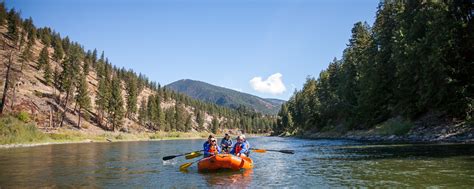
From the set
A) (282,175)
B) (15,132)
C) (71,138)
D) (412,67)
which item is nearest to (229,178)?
(282,175)

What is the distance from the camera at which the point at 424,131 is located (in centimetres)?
4169

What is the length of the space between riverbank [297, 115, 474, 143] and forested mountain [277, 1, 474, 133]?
45.8 inches

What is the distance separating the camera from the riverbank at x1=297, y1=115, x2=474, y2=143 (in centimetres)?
3528

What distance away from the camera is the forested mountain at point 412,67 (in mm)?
37906

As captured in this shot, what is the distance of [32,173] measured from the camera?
68.5ft

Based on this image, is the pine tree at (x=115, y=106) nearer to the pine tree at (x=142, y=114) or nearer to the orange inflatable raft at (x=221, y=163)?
the pine tree at (x=142, y=114)

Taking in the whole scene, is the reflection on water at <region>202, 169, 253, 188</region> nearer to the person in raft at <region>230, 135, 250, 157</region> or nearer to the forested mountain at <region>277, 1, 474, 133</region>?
the person in raft at <region>230, 135, 250, 157</region>

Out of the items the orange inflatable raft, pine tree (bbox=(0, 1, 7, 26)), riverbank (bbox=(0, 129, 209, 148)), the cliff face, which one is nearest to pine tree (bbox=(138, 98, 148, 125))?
the cliff face

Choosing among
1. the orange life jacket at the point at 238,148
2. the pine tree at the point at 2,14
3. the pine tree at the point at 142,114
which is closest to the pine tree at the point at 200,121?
the pine tree at the point at 142,114

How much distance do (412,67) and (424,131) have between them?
27.5ft

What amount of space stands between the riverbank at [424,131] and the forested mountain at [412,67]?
1.16 m

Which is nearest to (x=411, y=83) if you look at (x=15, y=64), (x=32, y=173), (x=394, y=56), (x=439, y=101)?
(x=394, y=56)

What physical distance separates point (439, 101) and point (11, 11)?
147446 millimetres

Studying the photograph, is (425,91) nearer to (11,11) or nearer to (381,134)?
(381,134)
